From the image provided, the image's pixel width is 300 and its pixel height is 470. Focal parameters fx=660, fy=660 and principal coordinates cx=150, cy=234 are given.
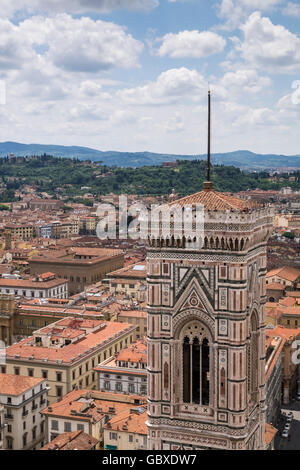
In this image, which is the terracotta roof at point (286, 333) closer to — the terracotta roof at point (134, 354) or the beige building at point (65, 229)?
the terracotta roof at point (134, 354)

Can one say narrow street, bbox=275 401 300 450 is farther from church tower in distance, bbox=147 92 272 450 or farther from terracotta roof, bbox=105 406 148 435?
church tower in distance, bbox=147 92 272 450

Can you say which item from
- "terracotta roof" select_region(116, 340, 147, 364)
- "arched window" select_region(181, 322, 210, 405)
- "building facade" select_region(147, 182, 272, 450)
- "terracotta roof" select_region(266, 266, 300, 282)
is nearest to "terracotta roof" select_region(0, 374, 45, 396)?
"terracotta roof" select_region(116, 340, 147, 364)

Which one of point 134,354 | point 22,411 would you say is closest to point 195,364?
point 22,411

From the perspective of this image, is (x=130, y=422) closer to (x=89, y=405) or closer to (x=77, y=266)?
(x=89, y=405)

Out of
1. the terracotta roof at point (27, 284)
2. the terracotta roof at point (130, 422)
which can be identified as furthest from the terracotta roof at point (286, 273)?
the terracotta roof at point (130, 422)

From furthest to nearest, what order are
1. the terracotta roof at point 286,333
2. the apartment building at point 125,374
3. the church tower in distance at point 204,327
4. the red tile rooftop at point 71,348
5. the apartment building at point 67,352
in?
the terracotta roof at point 286,333
the red tile rooftop at point 71,348
the apartment building at point 67,352
the apartment building at point 125,374
the church tower in distance at point 204,327
